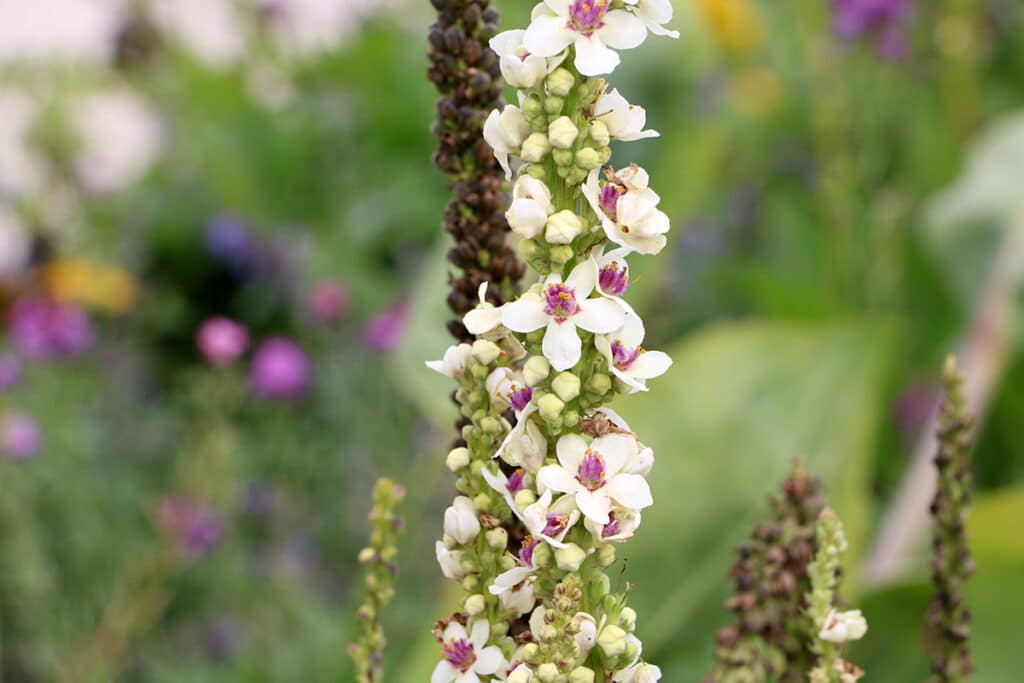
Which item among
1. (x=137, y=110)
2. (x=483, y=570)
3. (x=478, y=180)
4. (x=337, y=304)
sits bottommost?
(x=483, y=570)

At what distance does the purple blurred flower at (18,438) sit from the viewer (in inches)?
58.8

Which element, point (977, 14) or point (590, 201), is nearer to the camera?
point (590, 201)

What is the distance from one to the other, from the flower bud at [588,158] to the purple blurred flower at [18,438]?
1.32 metres

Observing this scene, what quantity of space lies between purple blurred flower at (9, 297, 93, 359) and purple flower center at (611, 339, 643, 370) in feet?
5.05

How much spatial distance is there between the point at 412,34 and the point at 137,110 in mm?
1505

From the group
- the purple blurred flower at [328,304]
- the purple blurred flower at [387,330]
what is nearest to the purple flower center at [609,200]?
the purple blurred flower at [387,330]

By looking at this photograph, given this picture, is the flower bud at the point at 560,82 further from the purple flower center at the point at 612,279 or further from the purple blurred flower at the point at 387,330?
the purple blurred flower at the point at 387,330

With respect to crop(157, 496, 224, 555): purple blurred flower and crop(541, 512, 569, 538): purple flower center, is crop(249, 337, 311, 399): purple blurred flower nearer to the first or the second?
crop(157, 496, 224, 555): purple blurred flower

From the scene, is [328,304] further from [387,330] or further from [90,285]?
[90,285]

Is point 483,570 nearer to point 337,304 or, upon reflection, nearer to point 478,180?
point 478,180

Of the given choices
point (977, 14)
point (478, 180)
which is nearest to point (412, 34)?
point (977, 14)

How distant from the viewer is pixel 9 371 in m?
1.78

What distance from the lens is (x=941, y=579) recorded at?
0.45 meters

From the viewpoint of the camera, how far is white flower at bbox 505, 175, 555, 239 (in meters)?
0.33
